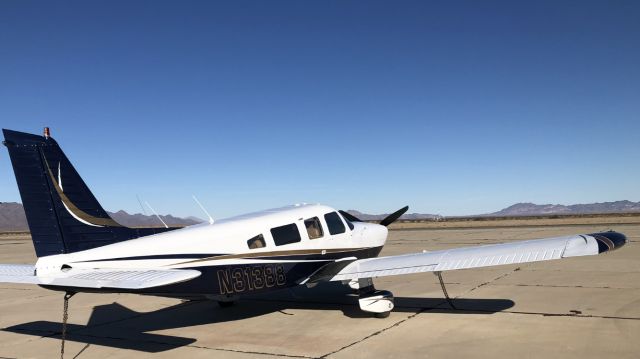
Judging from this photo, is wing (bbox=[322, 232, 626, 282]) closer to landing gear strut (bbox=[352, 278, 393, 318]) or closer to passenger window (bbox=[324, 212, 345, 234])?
landing gear strut (bbox=[352, 278, 393, 318])

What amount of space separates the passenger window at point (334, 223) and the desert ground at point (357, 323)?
1.58 metres

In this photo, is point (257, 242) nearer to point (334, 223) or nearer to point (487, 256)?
point (334, 223)

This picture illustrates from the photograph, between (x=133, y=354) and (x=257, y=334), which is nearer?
(x=133, y=354)

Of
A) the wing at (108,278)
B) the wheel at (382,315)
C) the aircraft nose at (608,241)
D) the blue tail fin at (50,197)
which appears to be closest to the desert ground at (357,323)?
the wheel at (382,315)

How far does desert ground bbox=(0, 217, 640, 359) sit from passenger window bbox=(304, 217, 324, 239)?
1251 mm

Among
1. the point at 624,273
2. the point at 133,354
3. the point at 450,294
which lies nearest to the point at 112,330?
the point at 133,354

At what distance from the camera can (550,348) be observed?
289 inches

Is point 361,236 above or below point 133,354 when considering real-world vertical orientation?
above

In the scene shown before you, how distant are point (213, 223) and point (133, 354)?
2764 millimetres

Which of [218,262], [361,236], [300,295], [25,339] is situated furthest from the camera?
[300,295]

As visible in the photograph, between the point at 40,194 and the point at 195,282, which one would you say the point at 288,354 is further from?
the point at 40,194

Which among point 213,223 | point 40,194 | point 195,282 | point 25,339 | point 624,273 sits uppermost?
point 40,194

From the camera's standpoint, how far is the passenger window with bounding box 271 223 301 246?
982 cm

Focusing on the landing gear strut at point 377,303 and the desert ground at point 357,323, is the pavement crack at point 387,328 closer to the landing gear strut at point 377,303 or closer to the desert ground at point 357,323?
the desert ground at point 357,323
